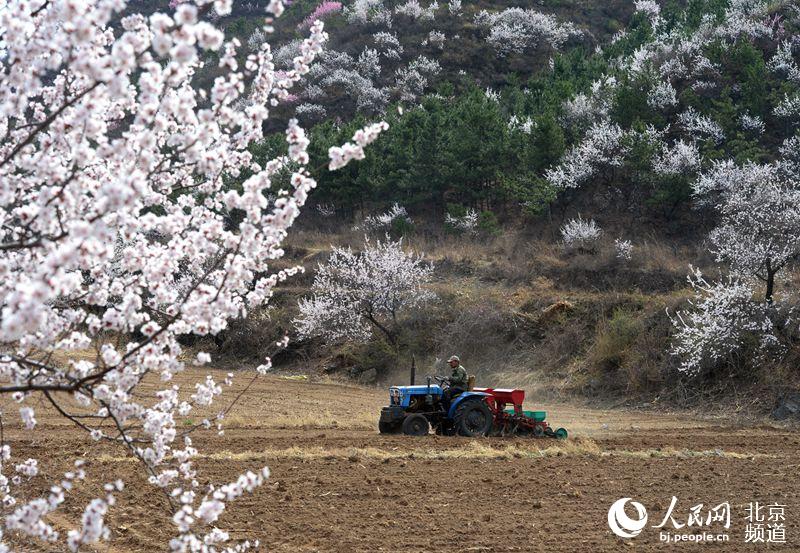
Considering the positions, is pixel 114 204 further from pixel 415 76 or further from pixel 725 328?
pixel 415 76

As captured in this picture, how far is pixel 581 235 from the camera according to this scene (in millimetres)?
37031

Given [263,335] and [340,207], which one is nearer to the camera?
[263,335]

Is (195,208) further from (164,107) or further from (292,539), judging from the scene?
(292,539)

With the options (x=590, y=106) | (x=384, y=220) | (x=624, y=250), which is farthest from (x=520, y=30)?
(x=624, y=250)

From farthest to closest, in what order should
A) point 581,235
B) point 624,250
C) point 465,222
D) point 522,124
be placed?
point 522,124
point 465,222
point 581,235
point 624,250

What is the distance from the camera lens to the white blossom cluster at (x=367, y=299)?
106ft

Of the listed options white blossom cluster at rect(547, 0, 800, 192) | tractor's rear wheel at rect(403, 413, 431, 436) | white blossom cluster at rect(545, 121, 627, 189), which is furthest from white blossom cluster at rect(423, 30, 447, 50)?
tractor's rear wheel at rect(403, 413, 431, 436)

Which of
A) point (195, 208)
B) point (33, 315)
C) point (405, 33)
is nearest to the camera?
point (33, 315)

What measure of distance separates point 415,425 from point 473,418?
1231mm

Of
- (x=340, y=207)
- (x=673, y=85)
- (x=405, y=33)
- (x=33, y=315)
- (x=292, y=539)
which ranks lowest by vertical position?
(x=292, y=539)

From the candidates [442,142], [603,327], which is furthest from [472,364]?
[442,142]

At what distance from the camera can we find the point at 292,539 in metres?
9.96

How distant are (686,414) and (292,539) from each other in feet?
53.4

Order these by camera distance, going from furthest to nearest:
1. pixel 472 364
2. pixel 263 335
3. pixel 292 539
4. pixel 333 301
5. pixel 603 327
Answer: pixel 263 335 → pixel 333 301 → pixel 472 364 → pixel 603 327 → pixel 292 539
